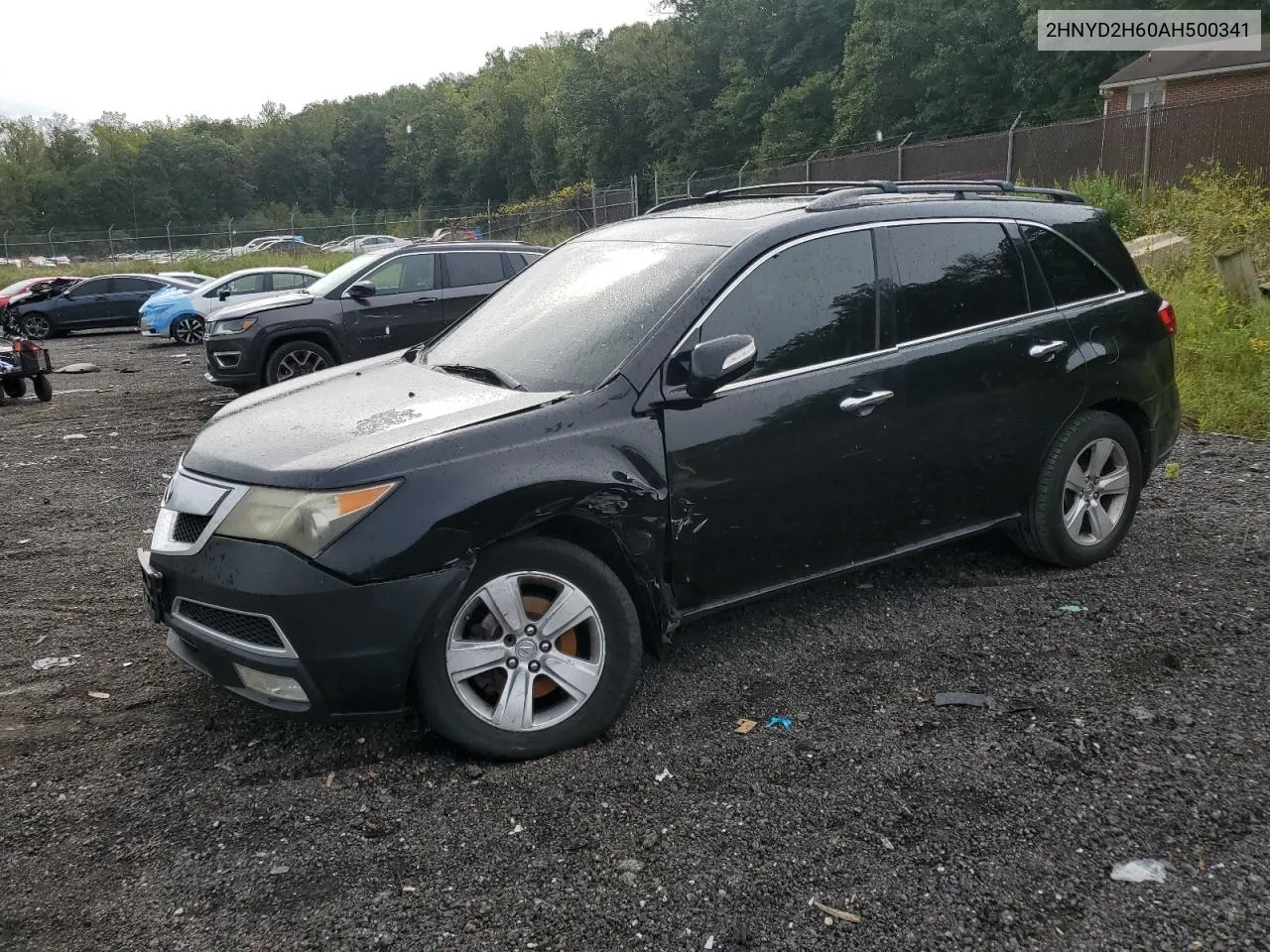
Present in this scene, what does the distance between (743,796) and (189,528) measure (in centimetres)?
200

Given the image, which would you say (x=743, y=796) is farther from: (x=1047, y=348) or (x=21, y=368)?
(x=21, y=368)

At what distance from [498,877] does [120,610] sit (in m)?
3.07

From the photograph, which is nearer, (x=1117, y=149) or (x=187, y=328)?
(x=1117, y=149)

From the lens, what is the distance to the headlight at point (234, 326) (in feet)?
36.7

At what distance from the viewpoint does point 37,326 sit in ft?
78.6

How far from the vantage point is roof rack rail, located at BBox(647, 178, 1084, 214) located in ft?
14.0

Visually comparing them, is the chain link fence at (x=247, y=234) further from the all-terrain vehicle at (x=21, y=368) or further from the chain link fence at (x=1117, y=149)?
the all-terrain vehicle at (x=21, y=368)

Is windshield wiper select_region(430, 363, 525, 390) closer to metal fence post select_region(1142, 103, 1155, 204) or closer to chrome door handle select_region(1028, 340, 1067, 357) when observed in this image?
chrome door handle select_region(1028, 340, 1067, 357)

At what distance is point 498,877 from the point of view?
280 centimetres

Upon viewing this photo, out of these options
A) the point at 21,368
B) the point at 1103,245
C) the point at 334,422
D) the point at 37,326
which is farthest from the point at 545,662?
the point at 37,326

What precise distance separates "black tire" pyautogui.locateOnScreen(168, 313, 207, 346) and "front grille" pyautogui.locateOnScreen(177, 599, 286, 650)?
19335 millimetres

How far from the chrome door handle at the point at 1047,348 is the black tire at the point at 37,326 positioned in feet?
81.7

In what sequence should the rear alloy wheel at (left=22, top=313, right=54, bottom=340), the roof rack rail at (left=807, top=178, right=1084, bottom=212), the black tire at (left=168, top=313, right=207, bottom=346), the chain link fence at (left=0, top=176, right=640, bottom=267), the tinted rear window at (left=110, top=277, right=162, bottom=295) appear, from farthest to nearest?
1. the chain link fence at (left=0, top=176, right=640, bottom=267)
2. the tinted rear window at (left=110, top=277, right=162, bottom=295)
3. the rear alloy wheel at (left=22, top=313, right=54, bottom=340)
4. the black tire at (left=168, top=313, right=207, bottom=346)
5. the roof rack rail at (left=807, top=178, right=1084, bottom=212)

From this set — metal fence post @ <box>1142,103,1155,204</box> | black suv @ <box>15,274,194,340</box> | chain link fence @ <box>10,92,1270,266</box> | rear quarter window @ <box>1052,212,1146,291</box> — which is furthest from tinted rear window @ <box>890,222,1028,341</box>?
black suv @ <box>15,274,194,340</box>
